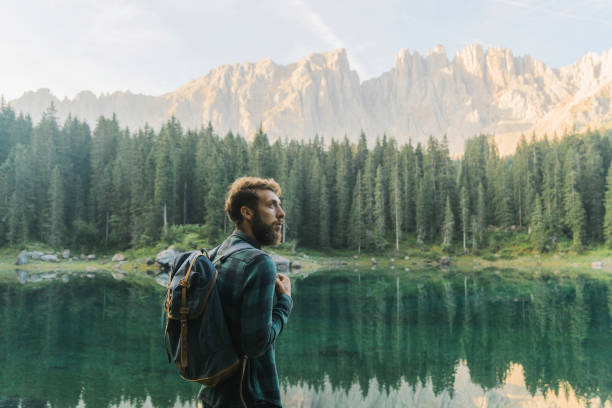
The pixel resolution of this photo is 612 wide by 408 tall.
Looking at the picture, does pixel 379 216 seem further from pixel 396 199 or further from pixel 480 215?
pixel 480 215

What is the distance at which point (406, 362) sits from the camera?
12.9 m

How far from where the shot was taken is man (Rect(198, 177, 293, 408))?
2.68 meters

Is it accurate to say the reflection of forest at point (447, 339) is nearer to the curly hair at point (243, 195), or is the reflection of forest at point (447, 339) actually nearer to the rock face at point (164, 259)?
the curly hair at point (243, 195)

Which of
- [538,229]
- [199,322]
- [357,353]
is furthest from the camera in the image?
[538,229]

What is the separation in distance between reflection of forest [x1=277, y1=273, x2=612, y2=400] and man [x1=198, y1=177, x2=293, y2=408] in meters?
8.73

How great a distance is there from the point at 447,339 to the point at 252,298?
1519 cm

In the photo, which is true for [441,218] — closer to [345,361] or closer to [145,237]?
[145,237]

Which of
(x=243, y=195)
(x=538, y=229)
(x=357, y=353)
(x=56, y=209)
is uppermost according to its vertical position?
(x=56, y=209)

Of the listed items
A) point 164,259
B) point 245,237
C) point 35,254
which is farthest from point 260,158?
point 245,237

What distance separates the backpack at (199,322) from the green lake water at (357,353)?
7638 mm

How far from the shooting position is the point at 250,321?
266 centimetres

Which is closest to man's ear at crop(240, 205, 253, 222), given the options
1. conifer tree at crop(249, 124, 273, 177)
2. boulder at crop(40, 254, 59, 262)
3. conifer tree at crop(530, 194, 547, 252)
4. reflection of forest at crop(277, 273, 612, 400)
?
reflection of forest at crop(277, 273, 612, 400)

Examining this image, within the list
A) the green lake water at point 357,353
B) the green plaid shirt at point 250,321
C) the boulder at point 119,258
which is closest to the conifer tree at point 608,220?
the green lake water at point 357,353

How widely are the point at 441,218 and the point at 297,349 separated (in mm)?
62196
